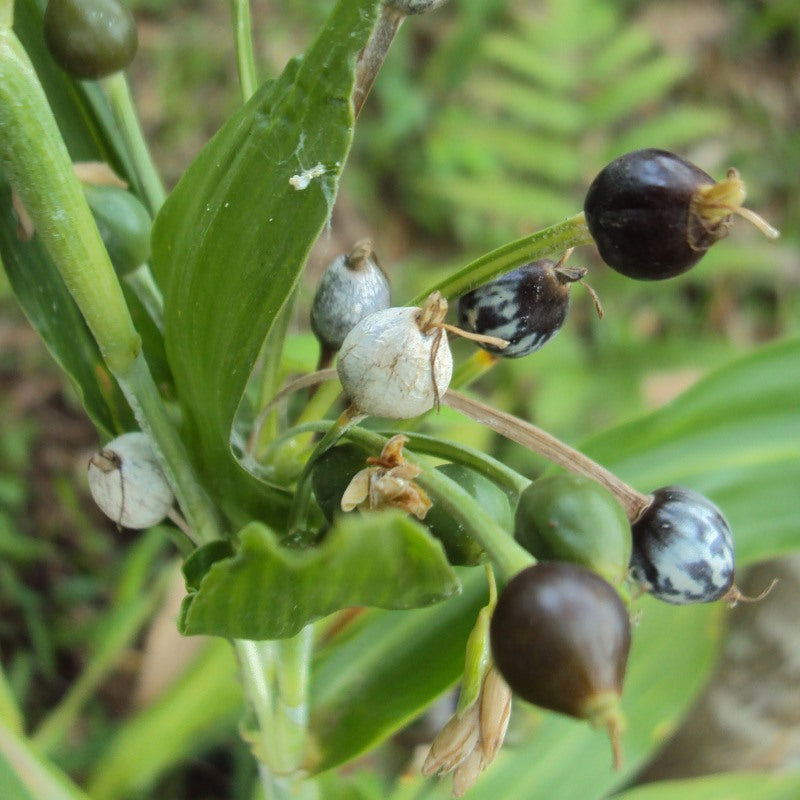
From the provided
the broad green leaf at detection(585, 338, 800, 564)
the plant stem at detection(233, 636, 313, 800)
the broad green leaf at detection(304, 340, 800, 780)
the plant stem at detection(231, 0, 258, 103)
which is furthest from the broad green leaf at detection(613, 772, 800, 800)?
the plant stem at detection(231, 0, 258, 103)

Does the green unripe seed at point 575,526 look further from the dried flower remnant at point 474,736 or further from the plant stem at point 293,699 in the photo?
the plant stem at point 293,699

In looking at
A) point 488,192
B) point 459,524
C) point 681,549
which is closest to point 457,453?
point 459,524

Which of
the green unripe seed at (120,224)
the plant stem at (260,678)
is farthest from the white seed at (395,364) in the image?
the plant stem at (260,678)

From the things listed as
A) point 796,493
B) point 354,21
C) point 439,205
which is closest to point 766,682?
point 796,493

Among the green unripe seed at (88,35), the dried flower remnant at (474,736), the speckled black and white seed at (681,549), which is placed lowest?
the dried flower remnant at (474,736)

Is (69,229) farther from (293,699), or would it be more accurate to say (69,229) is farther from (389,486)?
(293,699)

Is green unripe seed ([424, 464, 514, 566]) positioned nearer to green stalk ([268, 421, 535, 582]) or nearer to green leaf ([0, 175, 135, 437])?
green stalk ([268, 421, 535, 582])

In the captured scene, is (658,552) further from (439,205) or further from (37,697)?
(439,205)
